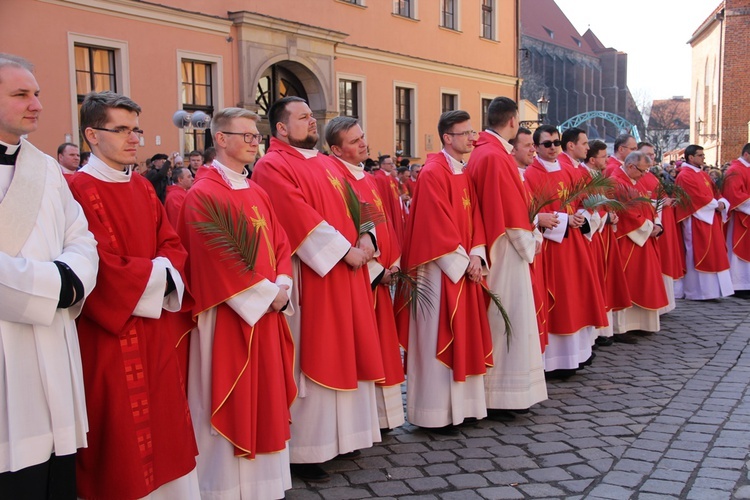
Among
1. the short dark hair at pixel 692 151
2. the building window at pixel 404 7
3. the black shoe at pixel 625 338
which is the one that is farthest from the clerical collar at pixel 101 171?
the building window at pixel 404 7

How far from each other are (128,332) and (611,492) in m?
2.84

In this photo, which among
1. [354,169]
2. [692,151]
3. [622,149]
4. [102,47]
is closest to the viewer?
[354,169]

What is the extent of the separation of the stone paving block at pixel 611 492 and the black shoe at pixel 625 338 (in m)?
4.48

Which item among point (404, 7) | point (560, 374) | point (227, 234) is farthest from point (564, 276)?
point (404, 7)

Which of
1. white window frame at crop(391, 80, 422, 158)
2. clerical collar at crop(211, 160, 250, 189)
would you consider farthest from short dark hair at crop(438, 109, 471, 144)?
white window frame at crop(391, 80, 422, 158)

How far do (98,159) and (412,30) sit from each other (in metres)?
20.2

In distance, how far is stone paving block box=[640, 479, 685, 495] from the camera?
4.41 meters

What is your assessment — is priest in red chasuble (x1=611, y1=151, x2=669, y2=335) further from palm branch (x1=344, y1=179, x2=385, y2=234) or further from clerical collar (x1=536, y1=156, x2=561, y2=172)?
palm branch (x1=344, y1=179, x2=385, y2=234)

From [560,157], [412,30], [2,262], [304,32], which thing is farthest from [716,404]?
[412,30]

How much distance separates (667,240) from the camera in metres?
10.1

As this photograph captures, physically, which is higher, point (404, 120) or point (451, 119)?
point (404, 120)

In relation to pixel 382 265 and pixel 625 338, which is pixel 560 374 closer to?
pixel 625 338

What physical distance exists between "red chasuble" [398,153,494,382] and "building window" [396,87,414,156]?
1712cm

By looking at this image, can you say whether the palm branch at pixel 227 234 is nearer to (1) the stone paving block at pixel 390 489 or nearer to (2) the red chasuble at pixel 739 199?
(1) the stone paving block at pixel 390 489
